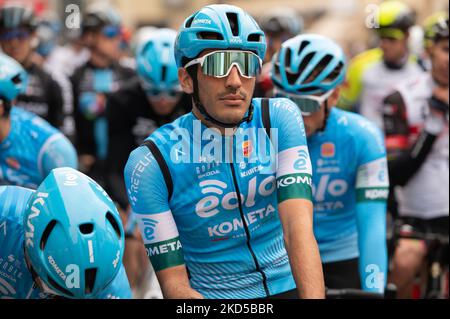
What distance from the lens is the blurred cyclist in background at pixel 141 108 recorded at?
8.25 m

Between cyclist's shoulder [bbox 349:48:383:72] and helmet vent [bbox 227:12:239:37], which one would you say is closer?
helmet vent [bbox 227:12:239:37]

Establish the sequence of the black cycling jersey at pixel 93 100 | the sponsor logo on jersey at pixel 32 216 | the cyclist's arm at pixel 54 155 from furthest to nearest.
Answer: the black cycling jersey at pixel 93 100, the cyclist's arm at pixel 54 155, the sponsor logo on jersey at pixel 32 216

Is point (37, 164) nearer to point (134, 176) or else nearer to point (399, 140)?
point (134, 176)

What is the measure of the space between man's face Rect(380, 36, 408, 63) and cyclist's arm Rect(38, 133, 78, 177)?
5.29 meters

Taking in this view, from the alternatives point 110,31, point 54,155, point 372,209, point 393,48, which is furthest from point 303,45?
point 110,31

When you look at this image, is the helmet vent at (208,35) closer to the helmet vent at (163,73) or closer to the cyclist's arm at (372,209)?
the cyclist's arm at (372,209)

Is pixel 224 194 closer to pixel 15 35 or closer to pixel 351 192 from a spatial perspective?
pixel 351 192

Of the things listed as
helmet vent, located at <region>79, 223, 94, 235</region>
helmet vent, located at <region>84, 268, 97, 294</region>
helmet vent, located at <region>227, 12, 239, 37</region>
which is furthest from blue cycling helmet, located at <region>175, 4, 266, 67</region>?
helmet vent, located at <region>84, 268, 97, 294</region>

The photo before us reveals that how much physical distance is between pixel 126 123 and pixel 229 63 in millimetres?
4073

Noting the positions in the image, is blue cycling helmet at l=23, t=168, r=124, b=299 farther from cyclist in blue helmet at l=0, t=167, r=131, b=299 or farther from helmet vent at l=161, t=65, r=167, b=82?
helmet vent at l=161, t=65, r=167, b=82

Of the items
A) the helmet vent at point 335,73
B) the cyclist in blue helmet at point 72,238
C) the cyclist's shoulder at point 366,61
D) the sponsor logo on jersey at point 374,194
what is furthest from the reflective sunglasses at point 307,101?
the cyclist's shoulder at point 366,61

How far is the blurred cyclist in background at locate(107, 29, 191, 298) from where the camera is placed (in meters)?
→ 8.25

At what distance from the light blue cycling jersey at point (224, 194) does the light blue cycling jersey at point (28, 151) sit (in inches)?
79.6
